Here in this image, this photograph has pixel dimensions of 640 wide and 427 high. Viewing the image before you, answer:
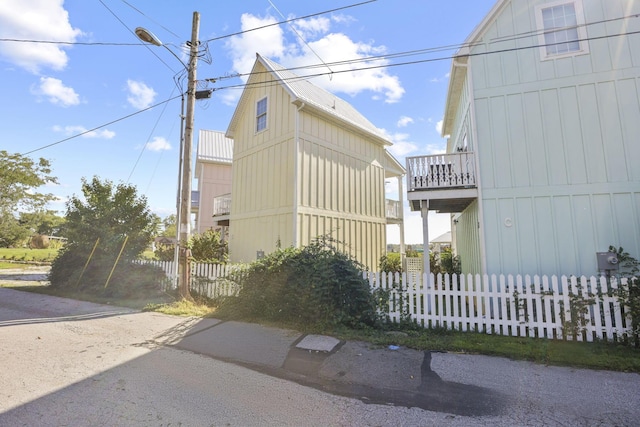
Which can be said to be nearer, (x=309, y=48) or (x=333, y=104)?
(x=309, y=48)

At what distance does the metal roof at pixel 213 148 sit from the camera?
21.5 meters

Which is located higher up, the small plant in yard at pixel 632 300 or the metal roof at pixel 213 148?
the metal roof at pixel 213 148

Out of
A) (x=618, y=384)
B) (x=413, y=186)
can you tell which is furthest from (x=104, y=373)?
(x=413, y=186)

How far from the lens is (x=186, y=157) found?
8938 mm

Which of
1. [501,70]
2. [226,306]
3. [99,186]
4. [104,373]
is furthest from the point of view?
[99,186]

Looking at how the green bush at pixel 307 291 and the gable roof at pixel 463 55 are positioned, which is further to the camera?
the gable roof at pixel 463 55

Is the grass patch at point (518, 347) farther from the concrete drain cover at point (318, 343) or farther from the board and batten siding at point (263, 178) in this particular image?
the board and batten siding at point (263, 178)

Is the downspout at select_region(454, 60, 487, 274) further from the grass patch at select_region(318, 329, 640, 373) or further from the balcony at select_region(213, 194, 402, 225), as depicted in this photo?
the balcony at select_region(213, 194, 402, 225)

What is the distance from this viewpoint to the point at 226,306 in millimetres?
7684

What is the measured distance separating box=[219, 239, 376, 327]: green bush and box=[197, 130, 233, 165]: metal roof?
15.8 m

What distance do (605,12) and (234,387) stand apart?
1135 cm

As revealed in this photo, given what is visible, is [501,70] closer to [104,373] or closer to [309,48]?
[309,48]

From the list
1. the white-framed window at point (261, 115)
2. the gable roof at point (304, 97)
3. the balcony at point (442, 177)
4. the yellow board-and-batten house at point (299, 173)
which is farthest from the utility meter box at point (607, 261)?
the white-framed window at point (261, 115)

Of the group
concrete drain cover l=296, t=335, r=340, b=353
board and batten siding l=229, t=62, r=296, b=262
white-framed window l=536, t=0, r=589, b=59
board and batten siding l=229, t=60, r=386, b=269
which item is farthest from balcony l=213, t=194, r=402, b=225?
concrete drain cover l=296, t=335, r=340, b=353
